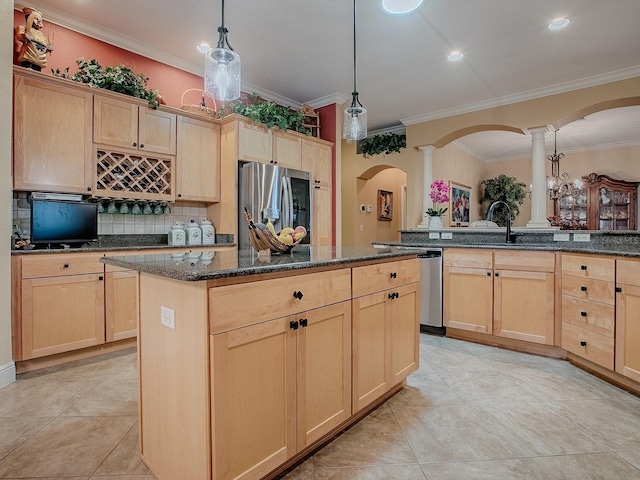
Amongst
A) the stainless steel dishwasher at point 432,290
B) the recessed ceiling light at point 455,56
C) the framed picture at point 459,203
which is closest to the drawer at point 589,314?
the stainless steel dishwasher at point 432,290

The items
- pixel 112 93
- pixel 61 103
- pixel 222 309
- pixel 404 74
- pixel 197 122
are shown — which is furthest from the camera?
pixel 404 74

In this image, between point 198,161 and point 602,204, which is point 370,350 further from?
point 602,204

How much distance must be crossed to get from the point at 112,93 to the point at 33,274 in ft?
5.30

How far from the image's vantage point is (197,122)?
363 cm

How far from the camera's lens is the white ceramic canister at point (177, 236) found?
141 inches

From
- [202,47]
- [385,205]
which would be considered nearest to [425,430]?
[202,47]

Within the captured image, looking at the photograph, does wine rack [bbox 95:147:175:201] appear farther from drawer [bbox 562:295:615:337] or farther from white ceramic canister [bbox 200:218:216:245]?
drawer [bbox 562:295:615:337]

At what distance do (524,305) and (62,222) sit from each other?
3873mm

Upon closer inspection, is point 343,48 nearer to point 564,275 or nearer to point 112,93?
point 112,93

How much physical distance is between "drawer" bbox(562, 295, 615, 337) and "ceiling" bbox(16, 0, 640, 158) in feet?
7.52

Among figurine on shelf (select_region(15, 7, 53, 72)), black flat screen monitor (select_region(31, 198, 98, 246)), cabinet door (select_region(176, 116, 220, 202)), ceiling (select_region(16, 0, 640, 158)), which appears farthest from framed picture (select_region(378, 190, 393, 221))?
figurine on shelf (select_region(15, 7, 53, 72))

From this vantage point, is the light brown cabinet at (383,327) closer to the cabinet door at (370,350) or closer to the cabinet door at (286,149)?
the cabinet door at (370,350)

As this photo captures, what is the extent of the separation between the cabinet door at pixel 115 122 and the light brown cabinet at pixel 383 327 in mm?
2584

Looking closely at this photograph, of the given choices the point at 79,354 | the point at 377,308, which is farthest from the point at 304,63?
the point at 79,354
